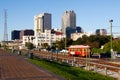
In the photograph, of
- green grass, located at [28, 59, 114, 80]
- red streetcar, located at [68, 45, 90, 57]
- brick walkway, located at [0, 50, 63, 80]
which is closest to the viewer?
brick walkway, located at [0, 50, 63, 80]

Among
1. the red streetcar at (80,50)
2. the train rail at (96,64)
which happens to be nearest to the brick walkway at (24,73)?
the train rail at (96,64)

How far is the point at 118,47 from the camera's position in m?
90.1

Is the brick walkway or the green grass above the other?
the brick walkway

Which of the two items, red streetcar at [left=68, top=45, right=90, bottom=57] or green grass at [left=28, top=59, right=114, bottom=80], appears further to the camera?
red streetcar at [left=68, top=45, right=90, bottom=57]

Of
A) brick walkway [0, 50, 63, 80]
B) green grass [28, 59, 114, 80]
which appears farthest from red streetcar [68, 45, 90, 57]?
brick walkway [0, 50, 63, 80]

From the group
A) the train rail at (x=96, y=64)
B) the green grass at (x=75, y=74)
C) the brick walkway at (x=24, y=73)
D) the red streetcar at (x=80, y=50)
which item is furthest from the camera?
the red streetcar at (x=80, y=50)

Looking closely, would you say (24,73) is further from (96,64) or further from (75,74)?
(96,64)

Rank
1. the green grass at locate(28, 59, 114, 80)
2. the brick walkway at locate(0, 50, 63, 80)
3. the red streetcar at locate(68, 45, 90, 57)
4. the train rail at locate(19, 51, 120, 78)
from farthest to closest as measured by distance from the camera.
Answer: the red streetcar at locate(68, 45, 90, 57)
the train rail at locate(19, 51, 120, 78)
the green grass at locate(28, 59, 114, 80)
the brick walkway at locate(0, 50, 63, 80)

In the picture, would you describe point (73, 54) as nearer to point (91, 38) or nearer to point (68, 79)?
point (68, 79)

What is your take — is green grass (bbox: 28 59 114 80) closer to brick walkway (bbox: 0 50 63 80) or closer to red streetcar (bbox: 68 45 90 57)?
brick walkway (bbox: 0 50 63 80)

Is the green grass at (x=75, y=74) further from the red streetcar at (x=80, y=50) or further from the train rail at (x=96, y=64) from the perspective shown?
the red streetcar at (x=80, y=50)

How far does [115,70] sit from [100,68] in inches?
160

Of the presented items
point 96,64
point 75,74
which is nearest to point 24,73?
point 75,74

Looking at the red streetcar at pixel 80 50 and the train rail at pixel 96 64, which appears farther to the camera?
the red streetcar at pixel 80 50
